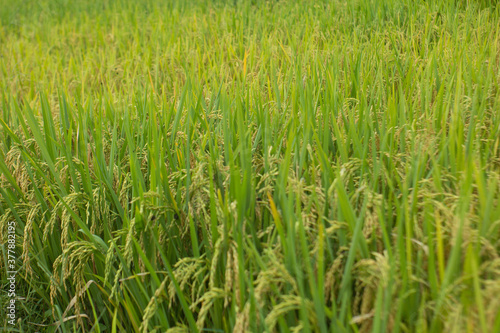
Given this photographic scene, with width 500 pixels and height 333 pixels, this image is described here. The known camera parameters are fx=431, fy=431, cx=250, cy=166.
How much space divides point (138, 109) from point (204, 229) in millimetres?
1048

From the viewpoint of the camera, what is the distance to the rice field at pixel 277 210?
3.43 ft

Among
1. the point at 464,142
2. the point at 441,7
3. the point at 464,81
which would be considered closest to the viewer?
the point at 464,142

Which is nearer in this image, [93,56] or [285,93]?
[285,93]

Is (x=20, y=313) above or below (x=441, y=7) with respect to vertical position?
below

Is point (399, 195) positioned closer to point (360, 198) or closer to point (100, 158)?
point (360, 198)

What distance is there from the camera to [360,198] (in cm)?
136

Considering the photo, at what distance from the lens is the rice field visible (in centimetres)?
104

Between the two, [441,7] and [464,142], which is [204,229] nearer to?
[464,142]

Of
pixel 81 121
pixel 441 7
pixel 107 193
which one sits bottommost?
pixel 107 193

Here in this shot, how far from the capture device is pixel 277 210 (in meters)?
1.27

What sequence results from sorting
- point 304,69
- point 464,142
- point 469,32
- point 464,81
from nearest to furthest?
1. point 464,142
2. point 464,81
3. point 304,69
4. point 469,32

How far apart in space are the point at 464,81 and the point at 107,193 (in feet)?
5.50

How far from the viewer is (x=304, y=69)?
8.09ft

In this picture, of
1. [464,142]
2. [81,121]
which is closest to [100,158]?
[81,121]
